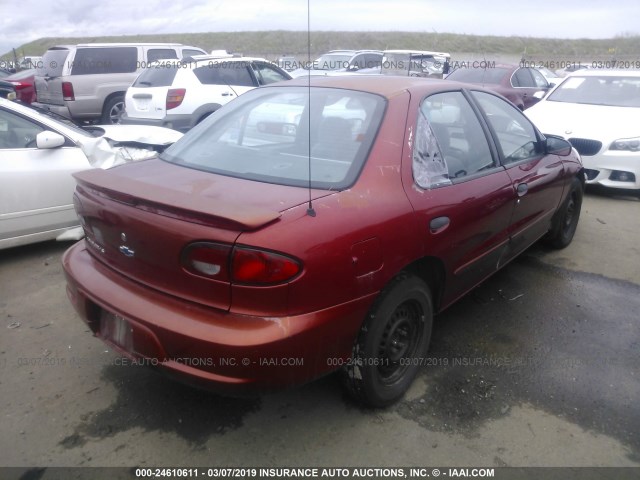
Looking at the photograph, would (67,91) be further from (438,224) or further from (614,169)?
(438,224)

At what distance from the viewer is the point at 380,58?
54.1 ft

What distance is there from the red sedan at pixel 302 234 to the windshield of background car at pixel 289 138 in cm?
1

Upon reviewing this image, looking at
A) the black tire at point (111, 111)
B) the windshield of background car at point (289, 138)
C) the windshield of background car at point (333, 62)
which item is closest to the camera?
the windshield of background car at point (289, 138)

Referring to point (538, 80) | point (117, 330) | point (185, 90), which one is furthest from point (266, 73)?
point (117, 330)

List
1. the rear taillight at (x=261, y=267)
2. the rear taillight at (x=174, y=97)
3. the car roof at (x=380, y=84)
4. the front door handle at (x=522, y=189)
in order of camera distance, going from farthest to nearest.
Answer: the rear taillight at (x=174, y=97)
the front door handle at (x=522, y=189)
the car roof at (x=380, y=84)
the rear taillight at (x=261, y=267)

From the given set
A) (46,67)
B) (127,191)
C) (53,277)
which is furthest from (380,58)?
(127,191)

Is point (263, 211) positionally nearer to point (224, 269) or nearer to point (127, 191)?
point (224, 269)

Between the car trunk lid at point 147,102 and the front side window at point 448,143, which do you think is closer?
the front side window at point 448,143

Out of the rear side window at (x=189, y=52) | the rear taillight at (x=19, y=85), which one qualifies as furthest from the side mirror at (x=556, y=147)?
the rear taillight at (x=19, y=85)

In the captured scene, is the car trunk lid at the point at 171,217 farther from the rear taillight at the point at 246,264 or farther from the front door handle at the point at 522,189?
the front door handle at the point at 522,189

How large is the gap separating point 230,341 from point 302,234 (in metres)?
0.49

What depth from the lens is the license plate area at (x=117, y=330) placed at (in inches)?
90.4

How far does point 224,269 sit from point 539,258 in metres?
3.53

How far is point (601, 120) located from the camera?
22.6 ft
